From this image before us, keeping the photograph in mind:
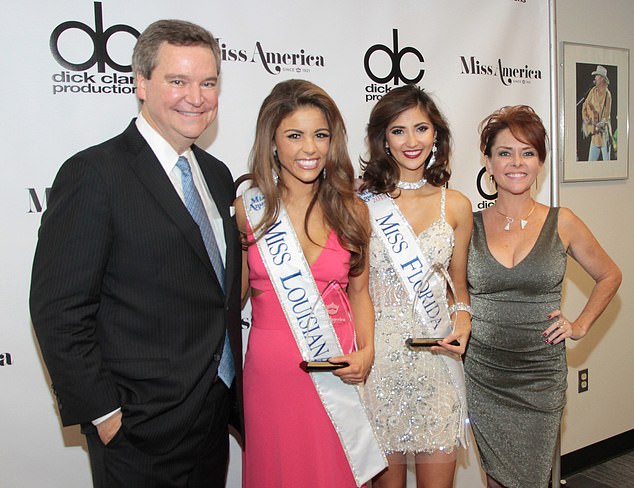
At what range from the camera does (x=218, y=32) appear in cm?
218

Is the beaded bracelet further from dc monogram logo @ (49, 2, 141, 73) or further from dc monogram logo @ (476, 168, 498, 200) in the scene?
dc monogram logo @ (49, 2, 141, 73)

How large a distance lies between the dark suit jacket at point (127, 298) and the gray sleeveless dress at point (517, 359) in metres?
0.95

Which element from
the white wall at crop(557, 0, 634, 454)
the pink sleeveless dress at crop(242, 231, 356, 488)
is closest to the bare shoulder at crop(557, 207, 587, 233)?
the pink sleeveless dress at crop(242, 231, 356, 488)

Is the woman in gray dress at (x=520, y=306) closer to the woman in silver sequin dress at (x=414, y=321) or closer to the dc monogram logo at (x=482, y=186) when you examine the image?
the woman in silver sequin dress at (x=414, y=321)

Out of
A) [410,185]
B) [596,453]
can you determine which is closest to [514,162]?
[410,185]

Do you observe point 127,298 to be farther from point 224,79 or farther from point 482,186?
point 482,186

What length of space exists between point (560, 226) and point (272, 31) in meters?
1.21

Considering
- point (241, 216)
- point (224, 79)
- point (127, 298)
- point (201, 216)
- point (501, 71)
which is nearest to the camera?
point (127, 298)

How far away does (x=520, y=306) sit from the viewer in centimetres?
212

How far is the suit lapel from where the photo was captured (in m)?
1.50

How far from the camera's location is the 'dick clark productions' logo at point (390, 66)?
2.50 m

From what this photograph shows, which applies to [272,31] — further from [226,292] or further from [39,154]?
[226,292]

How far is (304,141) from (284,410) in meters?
0.77

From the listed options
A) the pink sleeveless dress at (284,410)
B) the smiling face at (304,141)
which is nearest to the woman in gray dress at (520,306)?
the pink sleeveless dress at (284,410)
